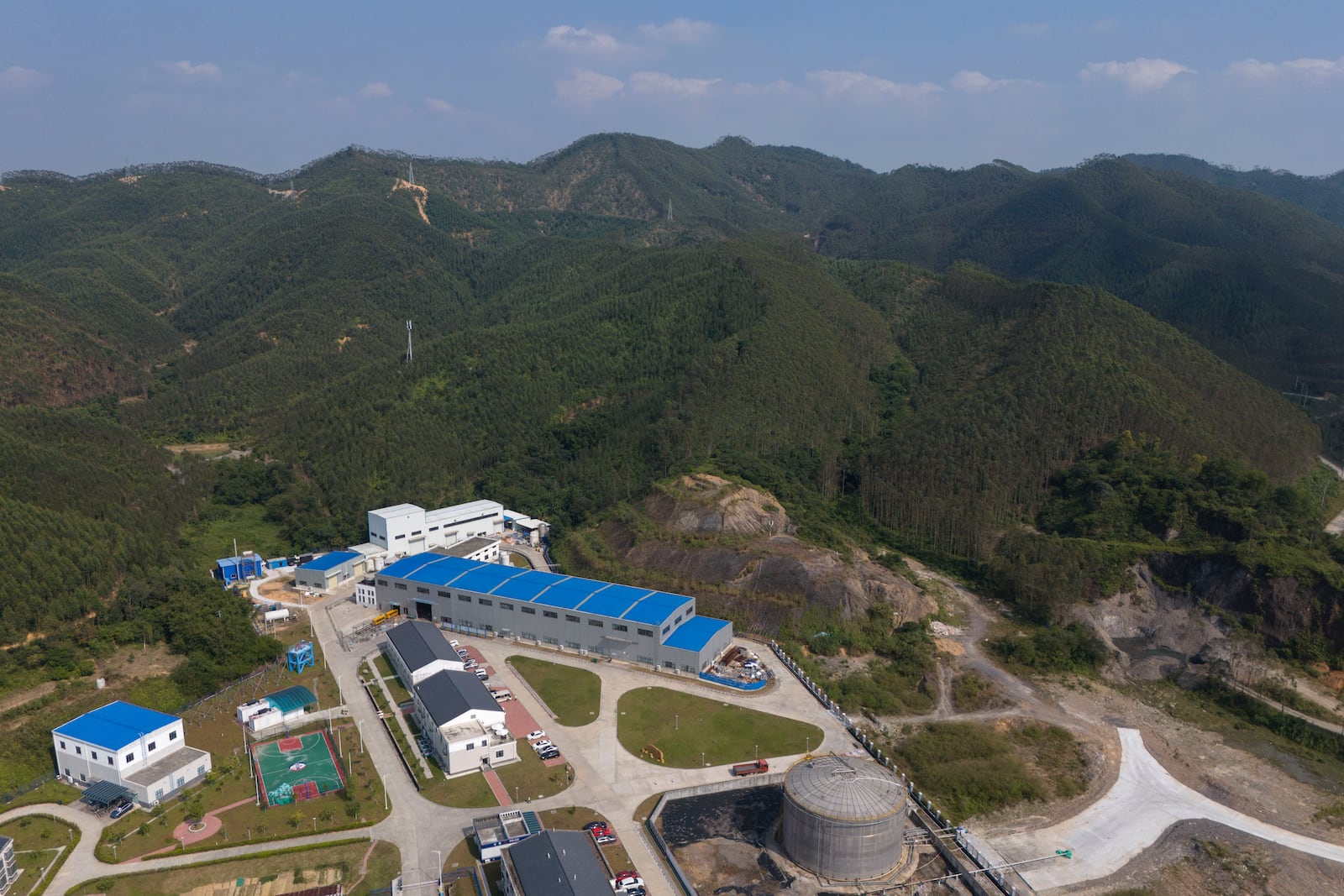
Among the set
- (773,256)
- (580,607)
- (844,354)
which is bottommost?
(580,607)

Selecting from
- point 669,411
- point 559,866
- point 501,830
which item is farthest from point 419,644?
point 669,411

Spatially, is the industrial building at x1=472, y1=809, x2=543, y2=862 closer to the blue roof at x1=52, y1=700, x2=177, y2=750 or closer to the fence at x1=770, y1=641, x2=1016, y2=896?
the fence at x1=770, y1=641, x2=1016, y2=896

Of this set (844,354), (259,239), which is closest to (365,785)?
(844,354)

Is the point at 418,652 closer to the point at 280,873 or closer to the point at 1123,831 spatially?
the point at 280,873

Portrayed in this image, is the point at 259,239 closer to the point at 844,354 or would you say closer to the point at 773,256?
the point at 773,256

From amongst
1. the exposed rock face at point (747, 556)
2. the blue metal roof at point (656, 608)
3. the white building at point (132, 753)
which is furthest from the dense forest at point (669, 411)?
the blue metal roof at point (656, 608)

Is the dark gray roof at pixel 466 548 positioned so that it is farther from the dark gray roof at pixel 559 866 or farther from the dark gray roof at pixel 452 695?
the dark gray roof at pixel 559 866
